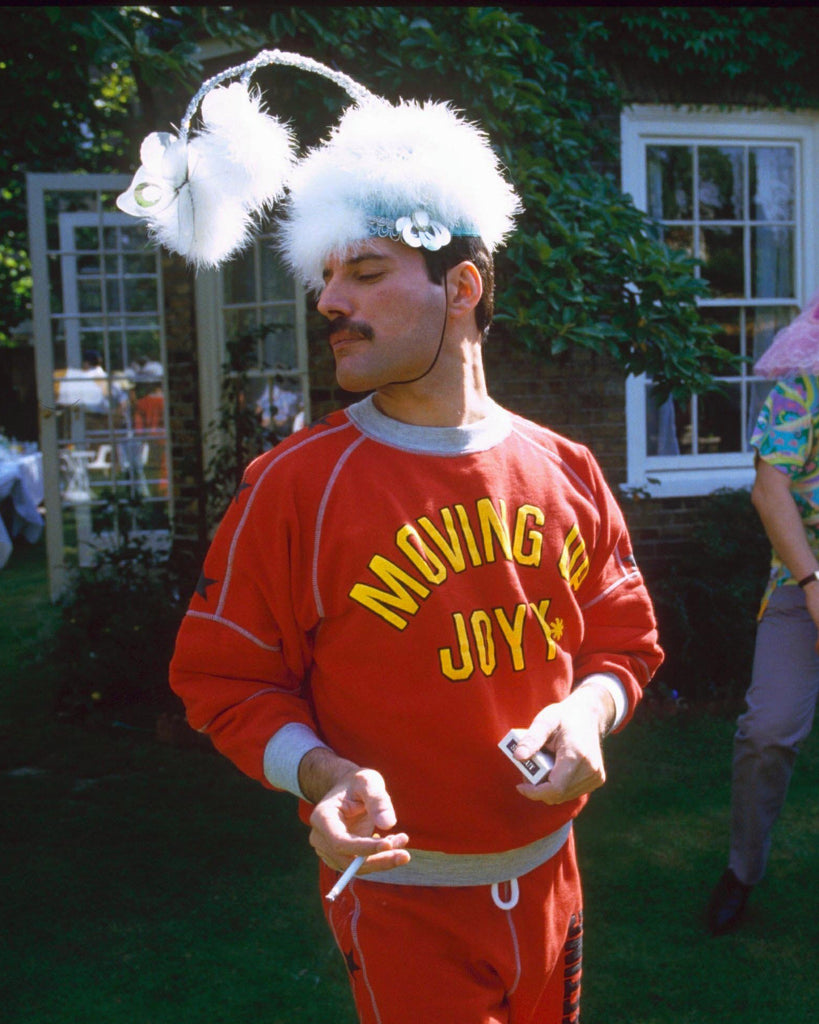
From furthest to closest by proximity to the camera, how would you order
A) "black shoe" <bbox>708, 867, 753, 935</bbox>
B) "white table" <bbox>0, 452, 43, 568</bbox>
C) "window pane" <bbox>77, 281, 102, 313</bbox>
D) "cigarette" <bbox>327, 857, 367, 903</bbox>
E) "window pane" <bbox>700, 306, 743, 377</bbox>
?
"white table" <bbox>0, 452, 43, 568</bbox> < "window pane" <bbox>77, 281, 102, 313</bbox> < "window pane" <bbox>700, 306, 743, 377</bbox> < "black shoe" <bbox>708, 867, 753, 935</bbox> < "cigarette" <bbox>327, 857, 367, 903</bbox>

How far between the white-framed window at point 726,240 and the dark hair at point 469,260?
4.79 meters

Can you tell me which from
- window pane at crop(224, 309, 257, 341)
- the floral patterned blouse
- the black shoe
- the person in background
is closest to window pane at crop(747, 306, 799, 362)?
window pane at crop(224, 309, 257, 341)

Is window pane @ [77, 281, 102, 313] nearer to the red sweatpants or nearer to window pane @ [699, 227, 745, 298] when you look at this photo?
window pane @ [699, 227, 745, 298]

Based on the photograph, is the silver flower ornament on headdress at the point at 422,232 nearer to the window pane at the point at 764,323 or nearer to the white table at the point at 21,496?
the window pane at the point at 764,323

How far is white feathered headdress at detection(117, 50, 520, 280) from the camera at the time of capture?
1699 millimetres

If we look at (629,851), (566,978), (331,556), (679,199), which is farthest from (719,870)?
(679,199)

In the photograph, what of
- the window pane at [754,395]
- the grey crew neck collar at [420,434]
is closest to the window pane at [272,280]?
the window pane at [754,395]

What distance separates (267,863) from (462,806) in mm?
2676

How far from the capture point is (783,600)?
3.26m

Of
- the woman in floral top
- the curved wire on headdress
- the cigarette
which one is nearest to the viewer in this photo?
the cigarette

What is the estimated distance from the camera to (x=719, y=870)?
13.0 ft

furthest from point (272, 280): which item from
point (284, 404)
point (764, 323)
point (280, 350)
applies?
point (764, 323)

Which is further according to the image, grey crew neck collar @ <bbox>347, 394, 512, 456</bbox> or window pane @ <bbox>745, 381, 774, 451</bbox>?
window pane @ <bbox>745, 381, 774, 451</bbox>

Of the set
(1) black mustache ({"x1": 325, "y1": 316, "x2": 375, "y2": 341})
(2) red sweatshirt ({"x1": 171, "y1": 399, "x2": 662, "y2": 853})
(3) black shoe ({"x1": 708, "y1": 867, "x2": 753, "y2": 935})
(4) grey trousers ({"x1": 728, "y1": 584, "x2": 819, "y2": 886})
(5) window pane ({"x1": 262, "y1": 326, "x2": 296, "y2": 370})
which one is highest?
(5) window pane ({"x1": 262, "y1": 326, "x2": 296, "y2": 370})
